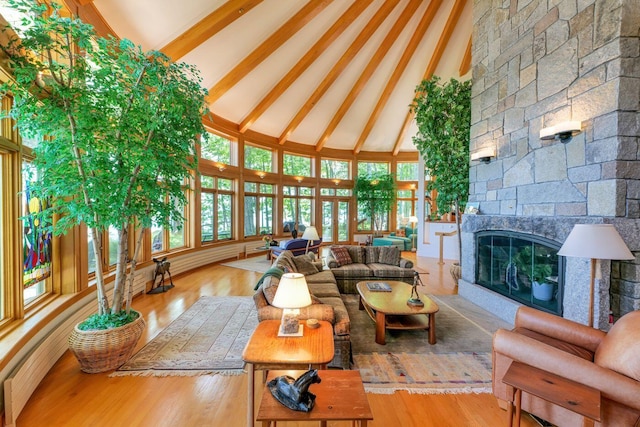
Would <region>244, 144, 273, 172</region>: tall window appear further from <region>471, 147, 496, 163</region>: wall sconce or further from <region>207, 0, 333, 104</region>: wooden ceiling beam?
<region>471, 147, 496, 163</region>: wall sconce

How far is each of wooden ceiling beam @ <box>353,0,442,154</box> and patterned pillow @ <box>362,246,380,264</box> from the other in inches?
222

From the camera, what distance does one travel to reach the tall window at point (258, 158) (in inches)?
347

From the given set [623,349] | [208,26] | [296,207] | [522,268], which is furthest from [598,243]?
[296,207]

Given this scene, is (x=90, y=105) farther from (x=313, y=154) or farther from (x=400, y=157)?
(x=400, y=157)

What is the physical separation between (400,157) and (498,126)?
7599mm

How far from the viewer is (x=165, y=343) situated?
119 inches

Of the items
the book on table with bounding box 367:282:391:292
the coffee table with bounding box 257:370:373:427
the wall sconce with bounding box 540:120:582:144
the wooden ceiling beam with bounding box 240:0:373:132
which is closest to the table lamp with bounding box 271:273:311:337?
the coffee table with bounding box 257:370:373:427

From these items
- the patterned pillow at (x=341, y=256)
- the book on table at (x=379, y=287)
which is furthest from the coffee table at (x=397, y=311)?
the patterned pillow at (x=341, y=256)

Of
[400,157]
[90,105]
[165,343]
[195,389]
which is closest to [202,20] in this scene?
[90,105]

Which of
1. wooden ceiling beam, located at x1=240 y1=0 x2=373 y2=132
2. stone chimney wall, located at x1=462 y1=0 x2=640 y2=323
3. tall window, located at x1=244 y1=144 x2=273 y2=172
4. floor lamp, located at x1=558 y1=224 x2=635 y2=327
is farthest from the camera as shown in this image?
tall window, located at x1=244 y1=144 x2=273 y2=172

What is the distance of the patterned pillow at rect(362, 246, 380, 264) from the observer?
5.26 metres

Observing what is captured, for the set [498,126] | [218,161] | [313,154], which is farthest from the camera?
[313,154]

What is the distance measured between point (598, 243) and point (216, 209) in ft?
25.3

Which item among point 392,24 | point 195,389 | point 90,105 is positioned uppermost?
point 392,24
